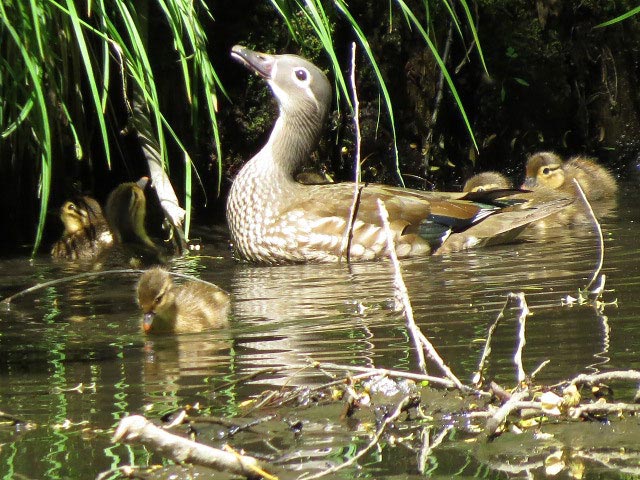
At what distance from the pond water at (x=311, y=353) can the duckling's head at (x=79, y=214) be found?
2.19 feet

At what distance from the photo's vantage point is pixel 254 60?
6.95 m

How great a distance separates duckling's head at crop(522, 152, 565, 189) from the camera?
27.1 feet

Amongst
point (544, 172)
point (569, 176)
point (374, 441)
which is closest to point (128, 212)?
point (544, 172)

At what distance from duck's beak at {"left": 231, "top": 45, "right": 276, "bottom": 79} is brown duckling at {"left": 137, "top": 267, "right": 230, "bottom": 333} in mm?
2542

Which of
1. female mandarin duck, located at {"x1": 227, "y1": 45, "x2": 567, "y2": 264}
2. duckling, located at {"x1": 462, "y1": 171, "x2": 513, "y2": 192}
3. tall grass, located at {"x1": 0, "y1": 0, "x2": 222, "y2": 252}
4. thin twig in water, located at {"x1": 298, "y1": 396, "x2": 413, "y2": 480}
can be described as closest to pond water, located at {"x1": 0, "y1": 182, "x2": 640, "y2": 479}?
thin twig in water, located at {"x1": 298, "y1": 396, "x2": 413, "y2": 480}

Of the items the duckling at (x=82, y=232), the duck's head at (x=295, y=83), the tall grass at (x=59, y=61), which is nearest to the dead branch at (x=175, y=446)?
the tall grass at (x=59, y=61)

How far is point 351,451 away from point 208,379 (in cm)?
86

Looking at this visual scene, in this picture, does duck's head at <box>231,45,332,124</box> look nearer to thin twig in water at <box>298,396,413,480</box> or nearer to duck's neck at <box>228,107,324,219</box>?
duck's neck at <box>228,107,324,219</box>

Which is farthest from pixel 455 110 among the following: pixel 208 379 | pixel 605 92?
pixel 208 379

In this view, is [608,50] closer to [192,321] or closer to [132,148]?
[132,148]

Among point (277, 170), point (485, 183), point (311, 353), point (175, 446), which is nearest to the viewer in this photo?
point (175, 446)

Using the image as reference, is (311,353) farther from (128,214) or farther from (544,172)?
(544,172)

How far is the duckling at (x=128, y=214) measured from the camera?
6.93 m

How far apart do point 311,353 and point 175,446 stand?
4.93 ft
